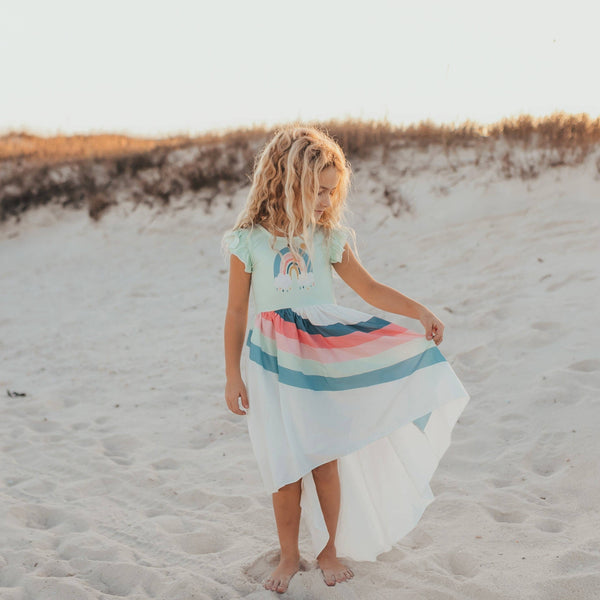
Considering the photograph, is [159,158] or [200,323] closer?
[200,323]

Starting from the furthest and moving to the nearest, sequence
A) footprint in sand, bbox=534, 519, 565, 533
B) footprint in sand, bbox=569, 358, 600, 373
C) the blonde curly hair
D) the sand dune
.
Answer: footprint in sand, bbox=569, 358, 600, 373 → footprint in sand, bbox=534, 519, 565, 533 → the sand dune → the blonde curly hair

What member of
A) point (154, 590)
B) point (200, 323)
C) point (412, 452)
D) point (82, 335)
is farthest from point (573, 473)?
point (82, 335)

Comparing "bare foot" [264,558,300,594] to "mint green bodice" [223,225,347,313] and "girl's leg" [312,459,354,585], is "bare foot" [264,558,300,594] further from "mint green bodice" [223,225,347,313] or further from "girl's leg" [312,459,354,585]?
"mint green bodice" [223,225,347,313]

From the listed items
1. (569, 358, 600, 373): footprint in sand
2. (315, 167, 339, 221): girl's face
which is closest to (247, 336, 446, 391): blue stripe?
(315, 167, 339, 221): girl's face

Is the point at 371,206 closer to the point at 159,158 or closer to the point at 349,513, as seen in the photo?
the point at 159,158

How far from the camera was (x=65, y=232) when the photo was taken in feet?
33.1

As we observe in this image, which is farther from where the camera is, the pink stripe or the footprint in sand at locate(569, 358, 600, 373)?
the footprint in sand at locate(569, 358, 600, 373)

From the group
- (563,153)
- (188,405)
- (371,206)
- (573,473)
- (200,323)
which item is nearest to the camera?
(573,473)

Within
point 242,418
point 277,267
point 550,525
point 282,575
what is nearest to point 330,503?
point 282,575

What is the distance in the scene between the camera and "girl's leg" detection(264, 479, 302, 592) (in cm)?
249

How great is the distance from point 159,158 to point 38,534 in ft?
26.7

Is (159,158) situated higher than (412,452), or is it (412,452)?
(159,158)

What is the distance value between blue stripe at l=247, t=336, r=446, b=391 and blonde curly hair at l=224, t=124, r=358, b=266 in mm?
387

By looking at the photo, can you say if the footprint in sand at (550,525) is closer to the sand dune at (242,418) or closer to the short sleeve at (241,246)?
the sand dune at (242,418)
